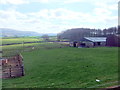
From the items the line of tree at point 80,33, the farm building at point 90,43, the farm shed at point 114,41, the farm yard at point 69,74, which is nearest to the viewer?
the farm yard at point 69,74

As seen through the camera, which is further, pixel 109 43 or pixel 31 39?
pixel 31 39

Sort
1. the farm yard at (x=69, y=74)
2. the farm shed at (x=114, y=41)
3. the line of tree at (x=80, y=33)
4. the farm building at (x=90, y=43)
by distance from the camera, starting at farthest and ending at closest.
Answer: the line of tree at (x=80, y=33), the farm building at (x=90, y=43), the farm shed at (x=114, y=41), the farm yard at (x=69, y=74)

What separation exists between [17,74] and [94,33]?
61853 millimetres

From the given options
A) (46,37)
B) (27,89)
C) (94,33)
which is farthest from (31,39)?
(27,89)

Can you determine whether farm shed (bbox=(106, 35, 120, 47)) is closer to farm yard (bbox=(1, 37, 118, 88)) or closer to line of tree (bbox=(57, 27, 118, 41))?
line of tree (bbox=(57, 27, 118, 41))

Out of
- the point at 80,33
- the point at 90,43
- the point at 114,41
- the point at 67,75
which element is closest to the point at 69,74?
the point at 67,75

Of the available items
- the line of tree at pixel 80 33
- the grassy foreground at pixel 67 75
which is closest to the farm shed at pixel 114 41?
the line of tree at pixel 80 33

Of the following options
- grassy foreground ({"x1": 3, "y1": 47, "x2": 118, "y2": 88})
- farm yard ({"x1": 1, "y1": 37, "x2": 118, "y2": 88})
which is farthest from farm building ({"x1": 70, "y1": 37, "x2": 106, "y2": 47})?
grassy foreground ({"x1": 3, "y1": 47, "x2": 118, "y2": 88})

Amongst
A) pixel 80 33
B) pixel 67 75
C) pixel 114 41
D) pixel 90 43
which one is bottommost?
pixel 67 75

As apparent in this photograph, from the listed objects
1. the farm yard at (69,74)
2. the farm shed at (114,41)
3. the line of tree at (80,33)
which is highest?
the line of tree at (80,33)

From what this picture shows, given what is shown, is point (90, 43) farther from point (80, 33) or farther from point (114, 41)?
point (80, 33)

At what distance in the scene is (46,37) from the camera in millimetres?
57719

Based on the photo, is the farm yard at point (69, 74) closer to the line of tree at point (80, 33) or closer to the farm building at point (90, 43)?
the farm building at point (90, 43)

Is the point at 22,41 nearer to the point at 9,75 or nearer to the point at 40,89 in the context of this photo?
the point at 9,75
